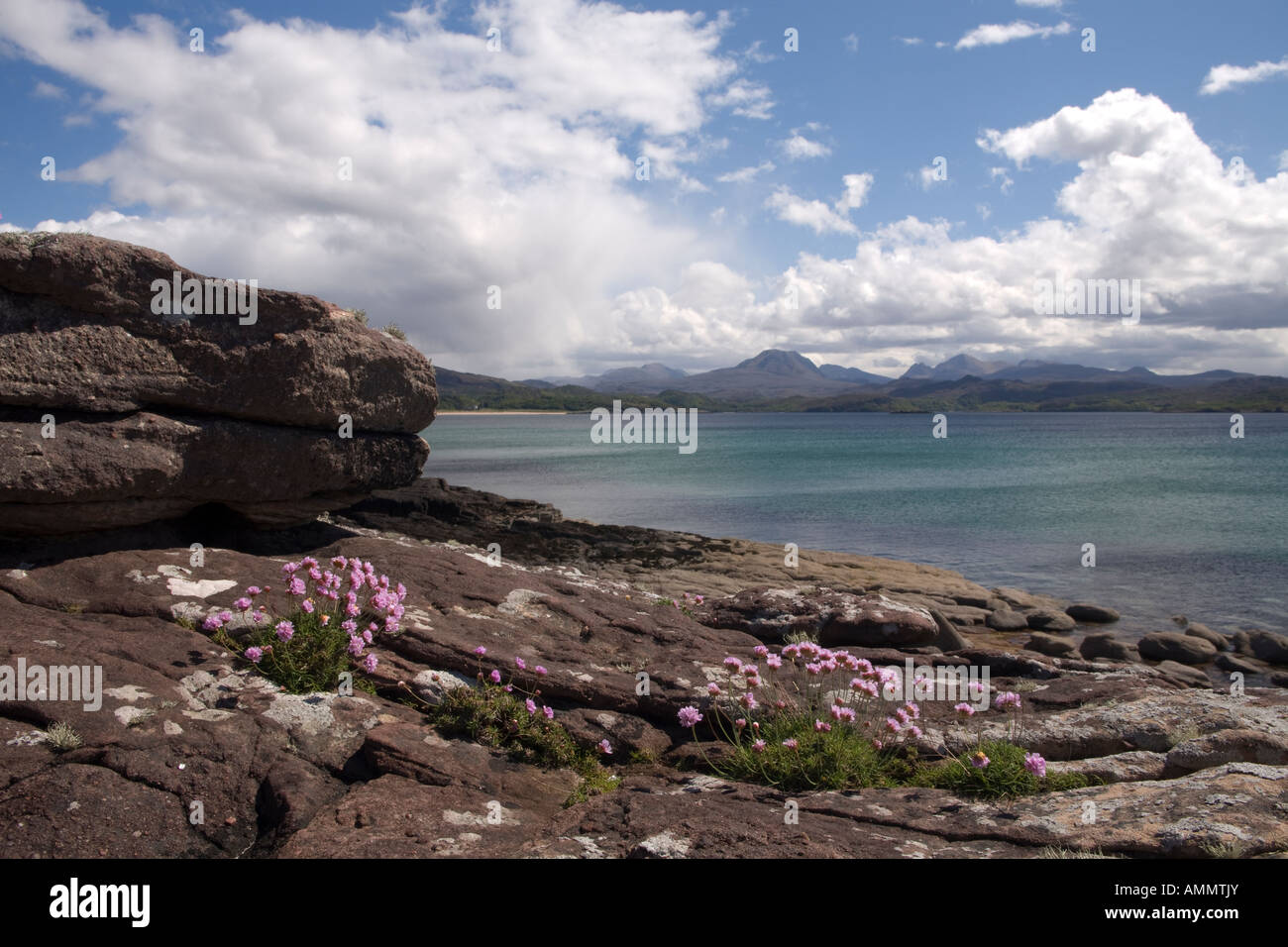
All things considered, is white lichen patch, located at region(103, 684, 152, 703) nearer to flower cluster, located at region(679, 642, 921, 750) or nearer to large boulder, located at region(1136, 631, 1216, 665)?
flower cluster, located at region(679, 642, 921, 750)

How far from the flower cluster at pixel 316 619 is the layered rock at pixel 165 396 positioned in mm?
2326

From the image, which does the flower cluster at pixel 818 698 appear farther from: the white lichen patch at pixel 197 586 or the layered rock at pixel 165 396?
the layered rock at pixel 165 396

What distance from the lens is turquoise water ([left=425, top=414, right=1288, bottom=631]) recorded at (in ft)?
94.3

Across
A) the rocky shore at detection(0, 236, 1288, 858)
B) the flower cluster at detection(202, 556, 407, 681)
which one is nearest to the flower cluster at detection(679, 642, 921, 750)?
the rocky shore at detection(0, 236, 1288, 858)

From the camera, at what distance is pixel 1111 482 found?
62.7m

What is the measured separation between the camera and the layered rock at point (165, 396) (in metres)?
9.72

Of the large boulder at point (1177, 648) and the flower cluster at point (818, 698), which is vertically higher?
the flower cluster at point (818, 698)

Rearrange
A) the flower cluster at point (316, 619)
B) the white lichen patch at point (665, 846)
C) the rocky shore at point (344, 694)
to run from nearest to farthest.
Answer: the white lichen patch at point (665, 846) → the rocky shore at point (344, 694) → the flower cluster at point (316, 619)

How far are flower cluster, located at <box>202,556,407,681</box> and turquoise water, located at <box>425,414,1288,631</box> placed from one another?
21717 mm

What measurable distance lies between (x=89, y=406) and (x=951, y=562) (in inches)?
1199

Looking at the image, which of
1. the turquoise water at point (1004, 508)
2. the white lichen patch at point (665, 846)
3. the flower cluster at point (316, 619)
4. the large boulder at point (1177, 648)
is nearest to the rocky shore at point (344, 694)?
the white lichen patch at point (665, 846)
